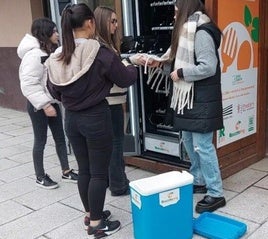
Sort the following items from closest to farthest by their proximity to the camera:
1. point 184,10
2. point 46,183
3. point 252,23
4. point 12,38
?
1. point 184,10
2. point 252,23
3. point 46,183
4. point 12,38

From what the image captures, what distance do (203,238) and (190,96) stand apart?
39.7 inches

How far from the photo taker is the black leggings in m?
2.53

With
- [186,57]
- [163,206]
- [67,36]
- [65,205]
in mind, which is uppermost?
[67,36]

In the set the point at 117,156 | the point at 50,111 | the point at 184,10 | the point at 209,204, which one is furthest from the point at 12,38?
the point at 209,204

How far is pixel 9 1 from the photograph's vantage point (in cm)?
695

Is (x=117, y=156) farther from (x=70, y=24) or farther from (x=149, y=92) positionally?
(x=70, y=24)

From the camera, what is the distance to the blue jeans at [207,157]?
2975 mm

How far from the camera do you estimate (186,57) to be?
2.87m


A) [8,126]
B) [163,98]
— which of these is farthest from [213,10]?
[8,126]

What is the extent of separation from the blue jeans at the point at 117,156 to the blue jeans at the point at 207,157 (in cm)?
54

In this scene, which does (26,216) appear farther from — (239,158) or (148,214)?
(239,158)

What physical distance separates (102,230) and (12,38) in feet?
17.0

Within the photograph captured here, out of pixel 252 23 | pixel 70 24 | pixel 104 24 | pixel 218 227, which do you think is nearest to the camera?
pixel 70 24

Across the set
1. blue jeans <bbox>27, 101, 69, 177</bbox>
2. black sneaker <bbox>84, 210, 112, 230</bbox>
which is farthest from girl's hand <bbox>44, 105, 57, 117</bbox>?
black sneaker <bbox>84, 210, 112, 230</bbox>
